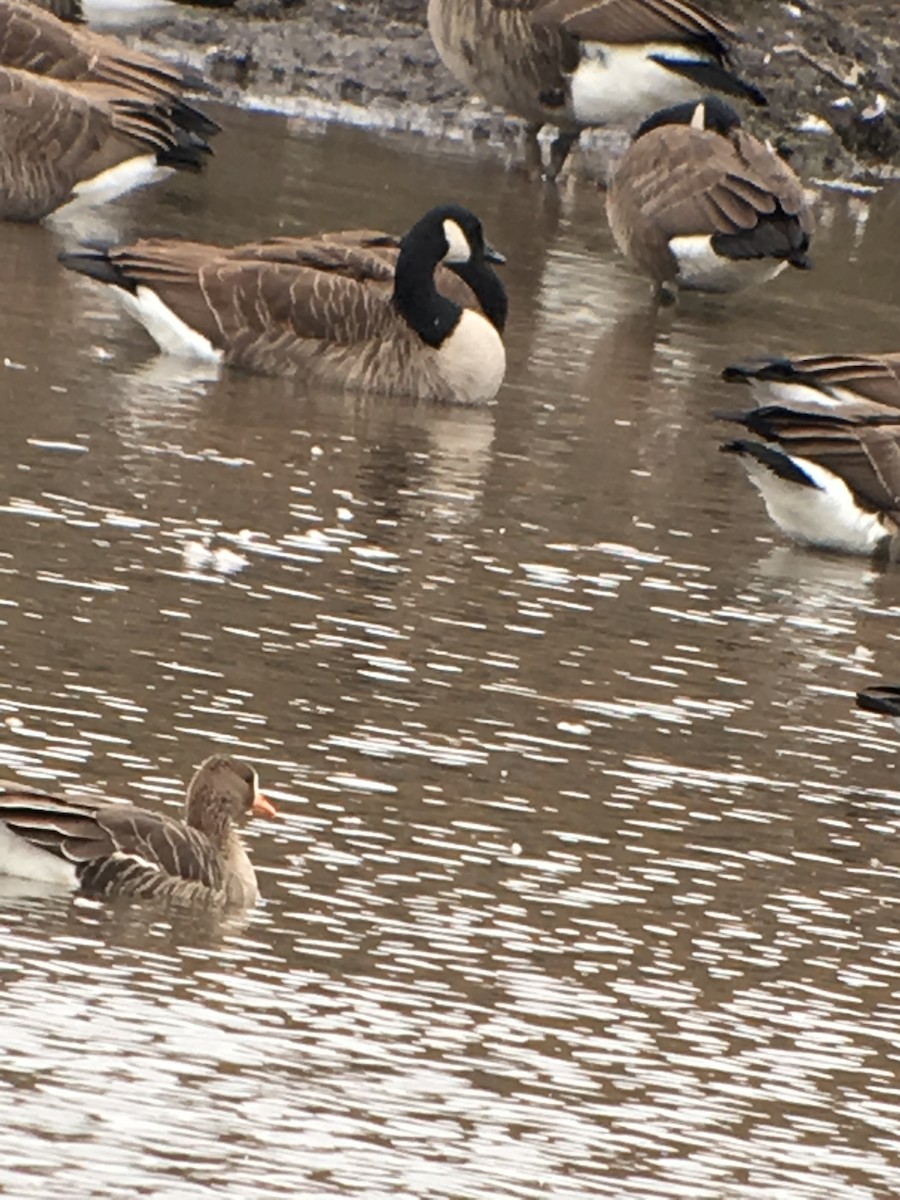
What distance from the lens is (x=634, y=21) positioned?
2123 centimetres

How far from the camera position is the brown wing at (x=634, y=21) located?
21.2 m

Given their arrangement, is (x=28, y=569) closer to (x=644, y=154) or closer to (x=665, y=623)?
(x=665, y=623)

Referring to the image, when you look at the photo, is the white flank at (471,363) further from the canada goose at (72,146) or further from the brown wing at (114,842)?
the brown wing at (114,842)

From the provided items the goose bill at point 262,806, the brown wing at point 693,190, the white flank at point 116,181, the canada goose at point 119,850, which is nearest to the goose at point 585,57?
the brown wing at point 693,190

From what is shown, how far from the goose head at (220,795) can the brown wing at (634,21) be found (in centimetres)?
1434

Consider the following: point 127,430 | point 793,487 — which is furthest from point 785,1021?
point 127,430

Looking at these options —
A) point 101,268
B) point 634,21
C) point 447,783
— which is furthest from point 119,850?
point 634,21

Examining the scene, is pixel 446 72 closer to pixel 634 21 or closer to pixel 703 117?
pixel 634 21

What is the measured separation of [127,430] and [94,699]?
3895mm

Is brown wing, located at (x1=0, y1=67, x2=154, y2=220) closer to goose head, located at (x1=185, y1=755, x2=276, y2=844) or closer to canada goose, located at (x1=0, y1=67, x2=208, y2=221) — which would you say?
canada goose, located at (x1=0, y1=67, x2=208, y2=221)

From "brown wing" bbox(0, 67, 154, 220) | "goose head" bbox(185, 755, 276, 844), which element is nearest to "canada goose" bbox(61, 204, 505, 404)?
"brown wing" bbox(0, 67, 154, 220)

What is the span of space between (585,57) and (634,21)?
50 cm

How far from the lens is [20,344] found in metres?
13.9

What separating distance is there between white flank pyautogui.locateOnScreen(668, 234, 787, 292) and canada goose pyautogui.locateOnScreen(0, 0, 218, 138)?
2.99 metres
